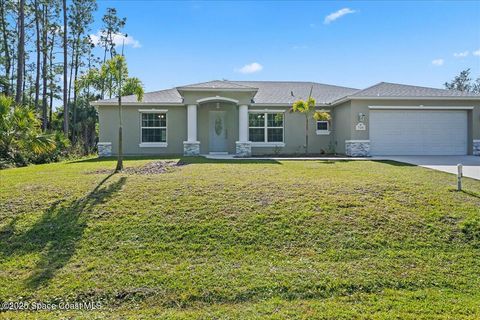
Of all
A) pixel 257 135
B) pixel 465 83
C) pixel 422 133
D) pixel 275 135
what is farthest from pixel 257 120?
pixel 465 83

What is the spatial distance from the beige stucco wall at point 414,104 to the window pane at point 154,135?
1067 cm

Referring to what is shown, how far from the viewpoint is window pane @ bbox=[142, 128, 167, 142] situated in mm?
20219

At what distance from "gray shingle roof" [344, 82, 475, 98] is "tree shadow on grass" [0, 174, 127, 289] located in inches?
567

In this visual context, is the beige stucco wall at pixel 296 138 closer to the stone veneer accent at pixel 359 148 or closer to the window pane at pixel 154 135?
the stone veneer accent at pixel 359 148

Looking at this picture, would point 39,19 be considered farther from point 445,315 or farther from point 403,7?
point 445,315

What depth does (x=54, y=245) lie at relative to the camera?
6.05m

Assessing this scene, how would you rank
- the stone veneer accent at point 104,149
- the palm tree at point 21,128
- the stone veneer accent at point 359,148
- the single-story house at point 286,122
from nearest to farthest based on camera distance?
the palm tree at point 21,128, the stone veneer accent at point 359,148, the single-story house at point 286,122, the stone veneer accent at point 104,149

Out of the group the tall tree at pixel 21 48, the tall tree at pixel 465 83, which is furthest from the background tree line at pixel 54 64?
the tall tree at pixel 465 83

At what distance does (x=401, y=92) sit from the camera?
1827cm

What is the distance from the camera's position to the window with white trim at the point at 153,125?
794 inches

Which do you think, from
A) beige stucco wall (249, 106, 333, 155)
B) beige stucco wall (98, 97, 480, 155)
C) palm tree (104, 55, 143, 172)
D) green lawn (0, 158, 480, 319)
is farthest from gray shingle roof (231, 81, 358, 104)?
green lawn (0, 158, 480, 319)

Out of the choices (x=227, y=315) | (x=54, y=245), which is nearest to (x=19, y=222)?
(x=54, y=245)

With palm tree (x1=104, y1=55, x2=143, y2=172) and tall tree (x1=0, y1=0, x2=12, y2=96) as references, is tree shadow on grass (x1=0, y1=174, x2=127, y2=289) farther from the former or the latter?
tall tree (x1=0, y1=0, x2=12, y2=96)

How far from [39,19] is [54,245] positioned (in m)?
27.1
